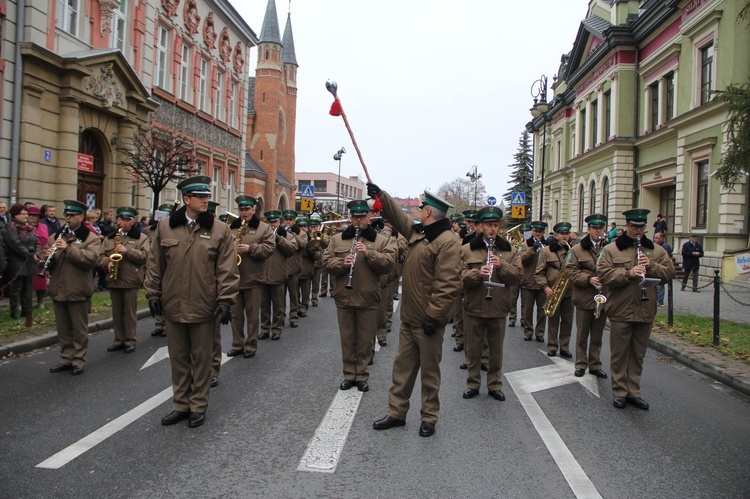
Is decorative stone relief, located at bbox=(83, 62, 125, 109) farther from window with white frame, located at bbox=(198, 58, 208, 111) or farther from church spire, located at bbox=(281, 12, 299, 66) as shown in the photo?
church spire, located at bbox=(281, 12, 299, 66)

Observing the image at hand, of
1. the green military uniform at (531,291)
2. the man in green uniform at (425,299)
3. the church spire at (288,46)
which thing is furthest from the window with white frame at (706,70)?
the church spire at (288,46)

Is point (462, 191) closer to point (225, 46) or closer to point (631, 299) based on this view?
point (225, 46)

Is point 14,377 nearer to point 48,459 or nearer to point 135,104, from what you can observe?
point 48,459

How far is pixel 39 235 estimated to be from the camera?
39.0 feet

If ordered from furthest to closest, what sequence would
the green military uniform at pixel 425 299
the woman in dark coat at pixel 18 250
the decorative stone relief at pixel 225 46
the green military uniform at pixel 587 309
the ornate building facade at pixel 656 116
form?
the decorative stone relief at pixel 225 46, the ornate building facade at pixel 656 116, the woman in dark coat at pixel 18 250, the green military uniform at pixel 587 309, the green military uniform at pixel 425 299

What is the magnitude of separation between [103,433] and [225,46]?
2928 centimetres

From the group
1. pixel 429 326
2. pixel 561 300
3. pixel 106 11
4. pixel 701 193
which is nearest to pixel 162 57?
pixel 106 11

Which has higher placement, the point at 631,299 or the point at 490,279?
the point at 490,279

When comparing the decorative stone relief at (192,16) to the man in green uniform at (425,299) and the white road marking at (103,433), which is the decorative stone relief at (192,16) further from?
the man in green uniform at (425,299)

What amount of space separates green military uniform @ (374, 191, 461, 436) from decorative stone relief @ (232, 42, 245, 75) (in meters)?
30.1

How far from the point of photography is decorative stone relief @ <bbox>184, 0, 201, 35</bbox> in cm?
2619

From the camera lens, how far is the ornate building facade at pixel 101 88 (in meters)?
15.5

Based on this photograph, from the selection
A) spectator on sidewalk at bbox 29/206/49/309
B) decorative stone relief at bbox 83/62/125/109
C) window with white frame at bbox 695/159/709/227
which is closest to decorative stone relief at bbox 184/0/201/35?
decorative stone relief at bbox 83/62/125/109

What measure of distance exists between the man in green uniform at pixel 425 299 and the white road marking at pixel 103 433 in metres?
2.32
